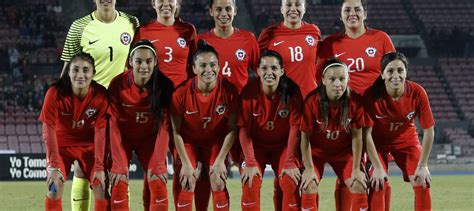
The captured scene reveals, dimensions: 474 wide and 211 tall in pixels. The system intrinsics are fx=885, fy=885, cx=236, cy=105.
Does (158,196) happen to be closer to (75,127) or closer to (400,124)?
(75,127)

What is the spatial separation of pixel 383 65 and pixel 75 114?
2.36 m

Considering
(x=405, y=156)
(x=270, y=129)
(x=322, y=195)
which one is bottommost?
(x=322, y=195)

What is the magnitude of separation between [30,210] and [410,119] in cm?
478

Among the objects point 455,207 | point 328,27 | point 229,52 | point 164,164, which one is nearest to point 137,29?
point 229,52

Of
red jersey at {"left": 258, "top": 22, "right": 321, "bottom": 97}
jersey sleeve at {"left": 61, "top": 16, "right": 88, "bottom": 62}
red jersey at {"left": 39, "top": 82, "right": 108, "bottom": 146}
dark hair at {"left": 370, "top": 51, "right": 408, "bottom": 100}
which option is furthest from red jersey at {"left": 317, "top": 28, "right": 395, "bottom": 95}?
jersey sleeve at {"left": 61, "top": 16, "right": 88, "bottom": 62}

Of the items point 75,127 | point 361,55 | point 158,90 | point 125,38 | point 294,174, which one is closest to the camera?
point 294,174

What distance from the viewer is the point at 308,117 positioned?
6.50 m

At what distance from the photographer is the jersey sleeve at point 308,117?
649cm

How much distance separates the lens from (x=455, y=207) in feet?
32.9

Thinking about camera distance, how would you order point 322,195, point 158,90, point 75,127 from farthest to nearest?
1. point 322,195
2. point 75,127
3. point 158,90

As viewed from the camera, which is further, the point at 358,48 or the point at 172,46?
the point at 172,46

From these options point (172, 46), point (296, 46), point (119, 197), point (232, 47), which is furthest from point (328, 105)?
point (119, 197)

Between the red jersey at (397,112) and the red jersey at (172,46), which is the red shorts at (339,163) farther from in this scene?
the red jersey at (172,46)

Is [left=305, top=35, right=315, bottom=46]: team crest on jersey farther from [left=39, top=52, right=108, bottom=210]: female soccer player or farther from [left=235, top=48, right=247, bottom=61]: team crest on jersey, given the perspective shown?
[left=39, top=52, right=108, bottom=210]: female soccer player
